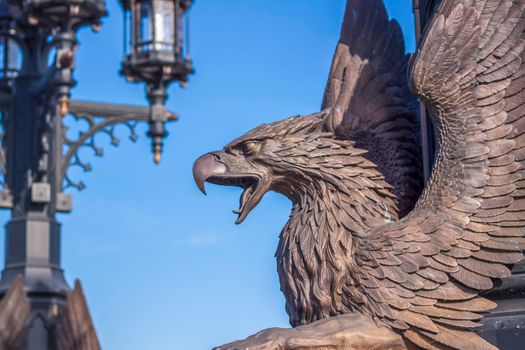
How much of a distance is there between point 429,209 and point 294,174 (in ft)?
0.95

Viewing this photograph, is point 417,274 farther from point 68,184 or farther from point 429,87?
point 68,184

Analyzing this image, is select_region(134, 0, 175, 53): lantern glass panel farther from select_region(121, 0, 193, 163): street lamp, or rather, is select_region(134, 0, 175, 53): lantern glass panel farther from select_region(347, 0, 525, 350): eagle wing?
select_region(347, 0, 525, 350): eagle wing

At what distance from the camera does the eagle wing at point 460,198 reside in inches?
93.0

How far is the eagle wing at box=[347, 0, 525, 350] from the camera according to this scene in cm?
236

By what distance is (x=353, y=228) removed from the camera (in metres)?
2.46

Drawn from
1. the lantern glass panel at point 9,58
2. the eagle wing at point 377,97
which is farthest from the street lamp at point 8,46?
the eagle wing at point 377,97

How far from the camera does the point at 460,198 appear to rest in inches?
94.2

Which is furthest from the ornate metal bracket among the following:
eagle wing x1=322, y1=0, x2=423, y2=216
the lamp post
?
eagle wing x1=322, y1=0, x2=423, y2=216

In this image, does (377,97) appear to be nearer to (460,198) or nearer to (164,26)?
(460,198)

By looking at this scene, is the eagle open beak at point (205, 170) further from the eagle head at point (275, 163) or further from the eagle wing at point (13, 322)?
the eagle wing at point (13, 322)

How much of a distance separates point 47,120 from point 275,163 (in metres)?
8.07

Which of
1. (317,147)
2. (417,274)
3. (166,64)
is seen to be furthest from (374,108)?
(166,64)

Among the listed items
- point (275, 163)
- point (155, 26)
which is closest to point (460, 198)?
point (275, 163)

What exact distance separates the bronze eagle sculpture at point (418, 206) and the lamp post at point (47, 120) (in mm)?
7261
